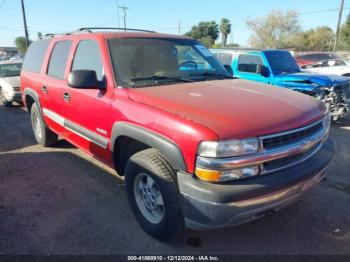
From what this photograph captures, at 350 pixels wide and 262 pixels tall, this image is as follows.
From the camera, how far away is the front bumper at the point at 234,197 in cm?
228

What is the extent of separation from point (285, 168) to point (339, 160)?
9.96 ft

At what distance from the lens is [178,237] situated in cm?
289

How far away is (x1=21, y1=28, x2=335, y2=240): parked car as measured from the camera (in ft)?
7.63

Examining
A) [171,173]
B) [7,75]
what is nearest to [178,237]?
[171,173]

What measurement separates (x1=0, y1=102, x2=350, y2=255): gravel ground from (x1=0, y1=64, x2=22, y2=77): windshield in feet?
22.8

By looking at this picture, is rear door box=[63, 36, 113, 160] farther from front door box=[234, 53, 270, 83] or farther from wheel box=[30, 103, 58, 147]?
front door box=[234, 53, 270, 83]

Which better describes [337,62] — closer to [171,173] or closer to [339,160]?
[339,160]

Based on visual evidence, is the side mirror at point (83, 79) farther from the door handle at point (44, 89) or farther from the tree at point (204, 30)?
the tree at point (204, 30)

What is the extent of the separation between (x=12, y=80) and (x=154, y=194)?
875 centimetres

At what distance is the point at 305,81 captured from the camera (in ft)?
23.9

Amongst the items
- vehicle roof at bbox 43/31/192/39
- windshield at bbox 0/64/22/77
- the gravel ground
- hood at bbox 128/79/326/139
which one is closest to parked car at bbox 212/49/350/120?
the gravel ground

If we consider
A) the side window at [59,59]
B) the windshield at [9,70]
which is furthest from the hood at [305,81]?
the windshield at [9,70]

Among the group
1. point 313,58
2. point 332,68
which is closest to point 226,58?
point 332,68

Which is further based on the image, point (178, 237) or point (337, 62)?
point (337, 62)
